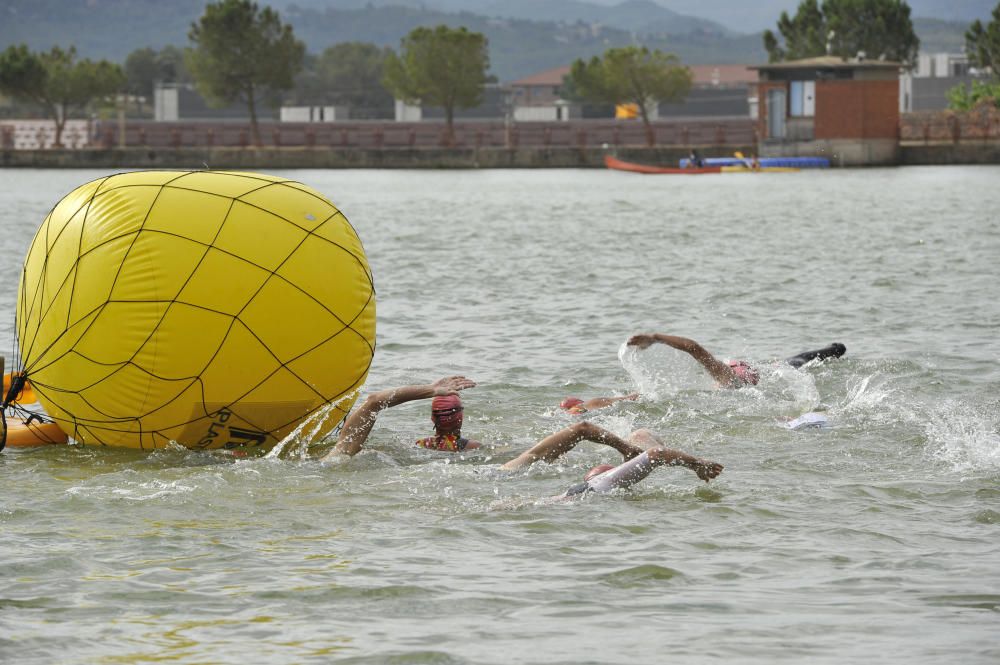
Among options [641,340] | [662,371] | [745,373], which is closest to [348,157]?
[662,371]

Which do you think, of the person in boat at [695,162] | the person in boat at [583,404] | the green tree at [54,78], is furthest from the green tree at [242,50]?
the person in boat at [583,404]

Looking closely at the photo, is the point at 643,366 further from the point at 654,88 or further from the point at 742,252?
the point at 654,88

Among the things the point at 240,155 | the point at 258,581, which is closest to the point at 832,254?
the point at 258,581

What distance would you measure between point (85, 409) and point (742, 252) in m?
22.0

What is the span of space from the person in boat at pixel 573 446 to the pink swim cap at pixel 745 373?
3.64 m

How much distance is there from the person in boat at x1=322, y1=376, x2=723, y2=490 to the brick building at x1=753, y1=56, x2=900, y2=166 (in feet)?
222

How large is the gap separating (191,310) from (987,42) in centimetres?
10221

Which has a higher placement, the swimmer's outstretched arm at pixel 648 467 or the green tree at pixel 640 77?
the green tree at pixel 640 77

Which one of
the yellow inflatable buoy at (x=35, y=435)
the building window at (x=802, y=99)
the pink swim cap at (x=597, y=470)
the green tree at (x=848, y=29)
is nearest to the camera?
the pink swim cap at (x=597, y=470)

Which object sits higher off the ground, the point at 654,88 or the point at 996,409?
the point at 654,88

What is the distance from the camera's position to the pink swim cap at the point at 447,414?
11281 mm

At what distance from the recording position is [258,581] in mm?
8156

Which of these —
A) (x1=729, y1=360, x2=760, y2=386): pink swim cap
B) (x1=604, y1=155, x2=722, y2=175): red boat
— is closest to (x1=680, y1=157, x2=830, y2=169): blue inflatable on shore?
(x1=604, y1=155, x2=722, y2=175): red boat

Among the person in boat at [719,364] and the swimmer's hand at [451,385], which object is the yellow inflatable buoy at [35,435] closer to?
the swimmer's hand at [451,385]
